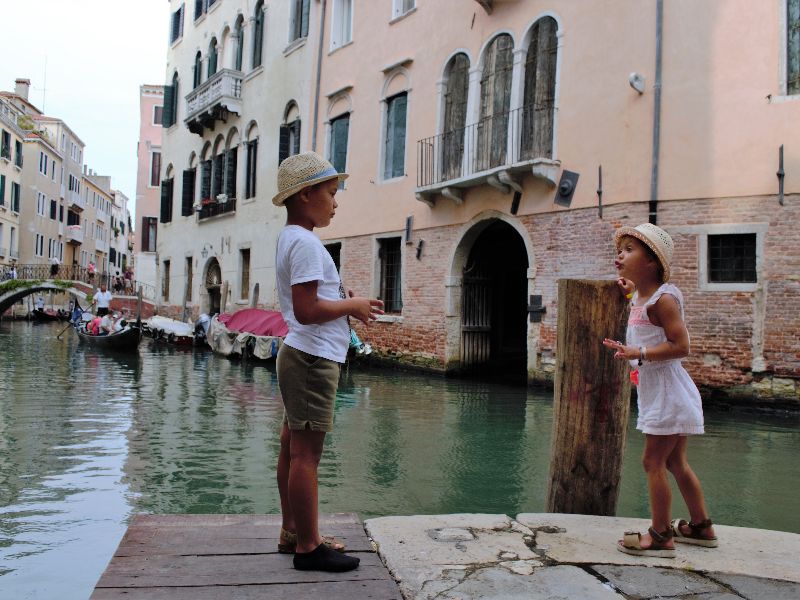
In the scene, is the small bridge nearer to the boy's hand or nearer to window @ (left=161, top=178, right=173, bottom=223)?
window @ (left=161, top=178, right=173, bottom=223)

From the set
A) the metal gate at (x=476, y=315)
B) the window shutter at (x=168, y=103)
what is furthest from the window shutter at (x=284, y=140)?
the window shutter at (x=168, y=103)

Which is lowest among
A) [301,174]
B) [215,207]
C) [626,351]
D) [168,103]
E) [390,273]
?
[626,351]

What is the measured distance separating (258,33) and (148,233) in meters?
18.2

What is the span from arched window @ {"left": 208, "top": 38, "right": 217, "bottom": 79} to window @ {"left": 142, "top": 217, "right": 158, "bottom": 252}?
45.4 ft

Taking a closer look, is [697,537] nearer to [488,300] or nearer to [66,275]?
[488,300]

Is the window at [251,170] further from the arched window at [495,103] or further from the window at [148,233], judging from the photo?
the window at [148,233]

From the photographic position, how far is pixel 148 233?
120ft

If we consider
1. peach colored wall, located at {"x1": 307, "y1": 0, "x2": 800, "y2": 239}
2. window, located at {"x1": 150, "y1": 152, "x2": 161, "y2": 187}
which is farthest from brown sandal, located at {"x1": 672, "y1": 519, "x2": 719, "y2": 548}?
window, located at {"x1": 150, "y1": 152, "x2": 161, "y2": 187}

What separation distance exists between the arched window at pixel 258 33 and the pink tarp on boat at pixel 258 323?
26.3 feet

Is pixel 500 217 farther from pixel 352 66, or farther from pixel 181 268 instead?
pixel 181 268

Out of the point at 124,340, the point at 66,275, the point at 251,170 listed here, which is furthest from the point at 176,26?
the point at 124,340

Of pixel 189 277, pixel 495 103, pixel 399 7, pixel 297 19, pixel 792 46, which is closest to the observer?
pixel 792 46

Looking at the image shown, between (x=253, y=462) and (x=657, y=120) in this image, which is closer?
(x=253, y=462)

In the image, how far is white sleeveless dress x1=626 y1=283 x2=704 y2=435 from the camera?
287cm
